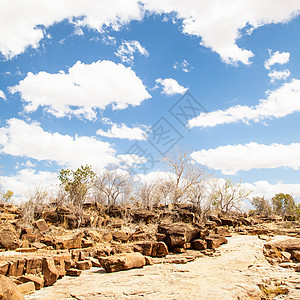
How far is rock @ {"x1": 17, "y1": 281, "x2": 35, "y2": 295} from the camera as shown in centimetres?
721

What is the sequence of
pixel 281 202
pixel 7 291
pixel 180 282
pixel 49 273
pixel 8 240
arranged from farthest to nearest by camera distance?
pixel 281 202
pixel 8 240
pixel 49 273
pixel 180 282
pixel 7 291

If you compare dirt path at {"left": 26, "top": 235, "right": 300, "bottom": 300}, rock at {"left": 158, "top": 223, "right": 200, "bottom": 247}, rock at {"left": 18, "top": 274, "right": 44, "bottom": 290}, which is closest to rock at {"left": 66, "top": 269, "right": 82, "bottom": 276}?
dirt path at {"left": 26, "top": 235, "right": 300, "bottom": 300}

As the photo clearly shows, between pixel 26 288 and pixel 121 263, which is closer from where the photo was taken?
pixel 26 288

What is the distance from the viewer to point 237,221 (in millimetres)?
24172

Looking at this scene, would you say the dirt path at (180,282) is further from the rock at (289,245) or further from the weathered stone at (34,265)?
the rock at (289,245)

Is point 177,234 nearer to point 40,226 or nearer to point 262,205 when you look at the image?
point 40,226

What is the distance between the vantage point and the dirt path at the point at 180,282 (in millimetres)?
6703

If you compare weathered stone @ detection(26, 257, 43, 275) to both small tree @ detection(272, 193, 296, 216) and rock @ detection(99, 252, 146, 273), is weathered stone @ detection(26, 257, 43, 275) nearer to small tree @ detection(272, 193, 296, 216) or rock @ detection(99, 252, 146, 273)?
rock @ detection(99, 252, 146, 273)

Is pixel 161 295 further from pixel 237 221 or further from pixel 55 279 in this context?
pixel 237 221

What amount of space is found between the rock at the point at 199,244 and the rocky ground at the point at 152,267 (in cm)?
5

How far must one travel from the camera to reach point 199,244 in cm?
1402

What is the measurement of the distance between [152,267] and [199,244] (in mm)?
4692

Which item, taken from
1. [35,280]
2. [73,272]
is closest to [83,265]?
[73,272]

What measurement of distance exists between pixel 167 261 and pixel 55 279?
15.8ft
